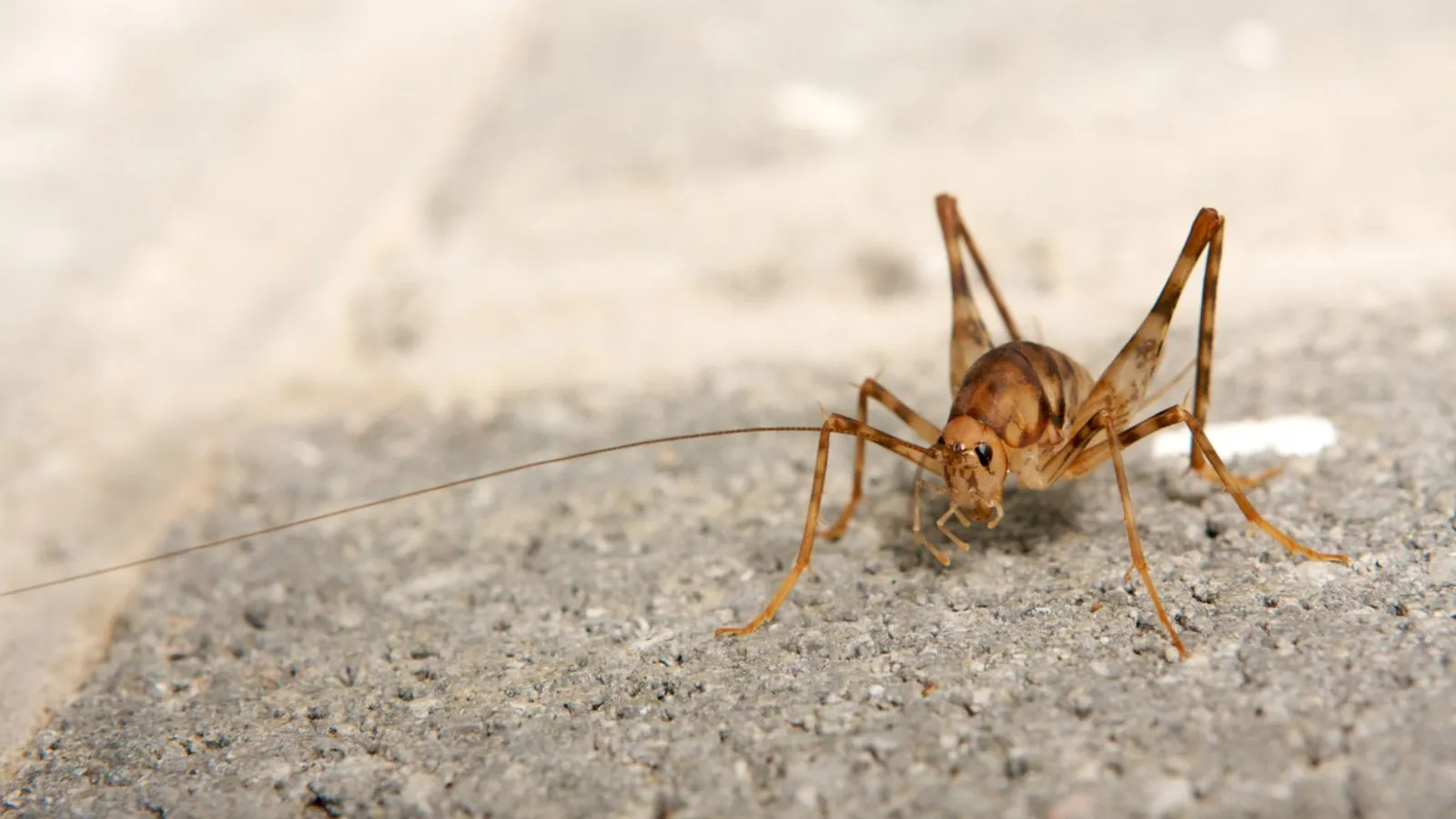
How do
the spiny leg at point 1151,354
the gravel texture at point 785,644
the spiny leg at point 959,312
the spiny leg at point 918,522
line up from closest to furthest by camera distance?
the gravel texture at point 785,644
the spiny leg at point 918,522
the spiny leg at point 1151,354
the spiny leg at point 959,312

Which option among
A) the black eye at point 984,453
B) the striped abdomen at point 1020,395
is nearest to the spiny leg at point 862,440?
the striped abdomen at point 1020,395

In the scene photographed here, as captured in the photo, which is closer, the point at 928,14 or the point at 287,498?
the point at 287,498

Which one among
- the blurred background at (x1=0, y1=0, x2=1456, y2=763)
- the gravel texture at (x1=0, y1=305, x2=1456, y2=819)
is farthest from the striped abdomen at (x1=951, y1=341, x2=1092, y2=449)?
the blurred background at (x1=0, y1=0, x2=1456, y2=763)

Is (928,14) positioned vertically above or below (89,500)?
above

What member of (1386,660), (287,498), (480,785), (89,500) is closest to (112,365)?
(89,500)

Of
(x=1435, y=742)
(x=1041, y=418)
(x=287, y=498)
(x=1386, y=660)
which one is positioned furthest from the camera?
(x=287, y=498)

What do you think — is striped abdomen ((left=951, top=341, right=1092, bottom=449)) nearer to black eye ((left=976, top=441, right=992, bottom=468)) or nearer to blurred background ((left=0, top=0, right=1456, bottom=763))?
black eye ((left=976, top=441, right=992, bottom=468))

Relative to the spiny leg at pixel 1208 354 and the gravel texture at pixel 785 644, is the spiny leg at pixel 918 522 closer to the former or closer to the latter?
the gravel texture at pixel 785 644

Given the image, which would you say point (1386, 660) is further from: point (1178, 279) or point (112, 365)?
point (112, 365)
